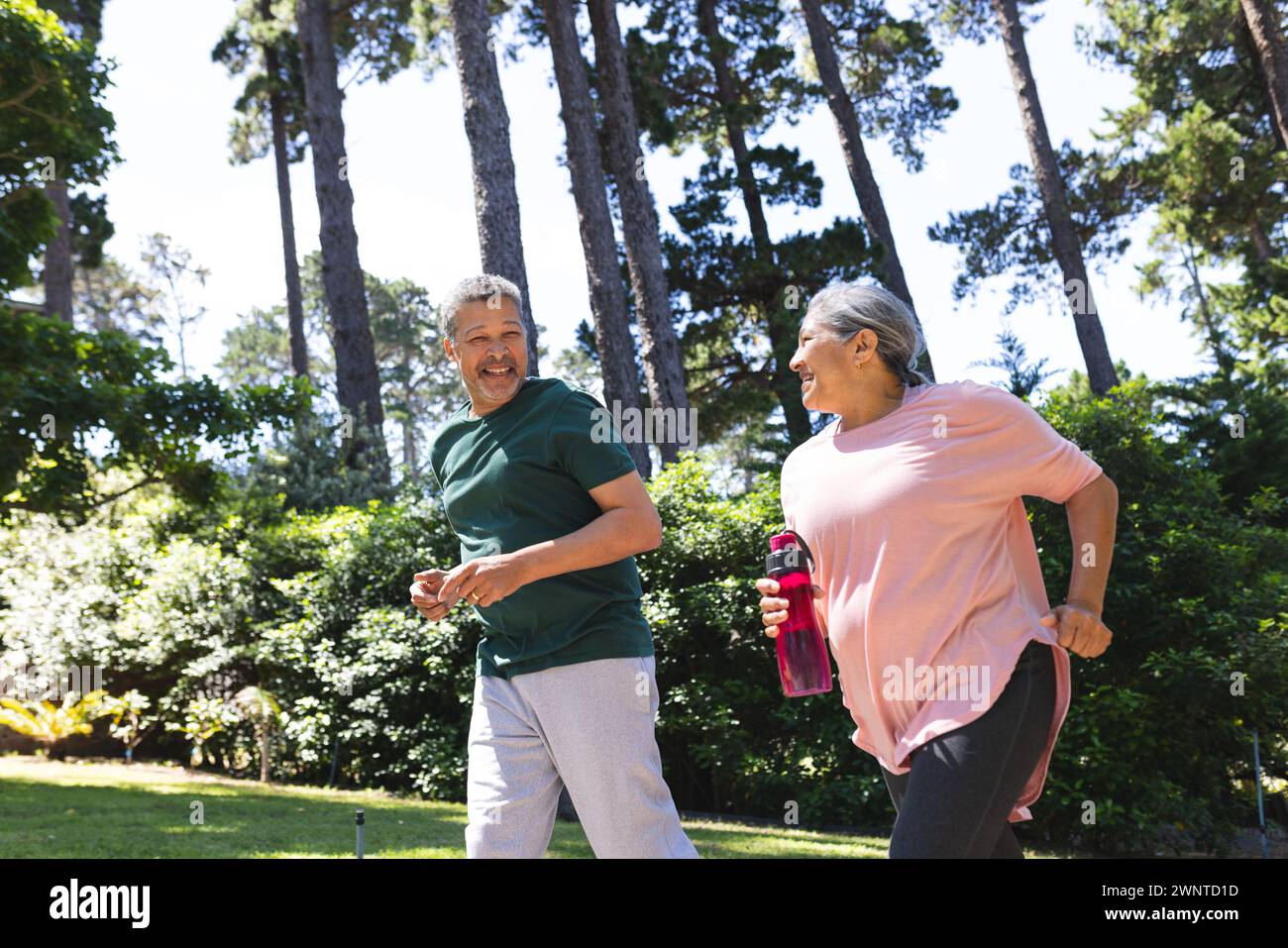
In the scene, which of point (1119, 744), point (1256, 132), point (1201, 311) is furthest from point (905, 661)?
point (1201, 311)

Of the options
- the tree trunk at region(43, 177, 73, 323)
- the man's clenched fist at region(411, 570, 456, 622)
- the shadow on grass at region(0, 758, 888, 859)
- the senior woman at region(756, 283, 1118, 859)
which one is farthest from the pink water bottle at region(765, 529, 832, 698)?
the tree trunk at region(43, 177, 73, 323)

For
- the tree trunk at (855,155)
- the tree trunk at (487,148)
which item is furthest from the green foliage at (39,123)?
the tree trunk at (855,155)

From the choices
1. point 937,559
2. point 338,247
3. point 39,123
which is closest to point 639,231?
point 338,247

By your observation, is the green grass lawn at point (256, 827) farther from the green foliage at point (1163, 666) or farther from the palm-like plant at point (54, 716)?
the palm-like plant at point (54, 716)

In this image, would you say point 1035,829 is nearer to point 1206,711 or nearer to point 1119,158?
point 1206,711

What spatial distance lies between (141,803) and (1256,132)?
A: 20.9 m

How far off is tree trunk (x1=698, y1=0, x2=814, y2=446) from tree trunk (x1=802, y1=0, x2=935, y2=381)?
1541 millimetres

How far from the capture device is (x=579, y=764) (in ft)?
9.56

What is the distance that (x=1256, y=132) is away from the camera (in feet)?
68.4

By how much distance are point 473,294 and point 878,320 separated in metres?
1.11

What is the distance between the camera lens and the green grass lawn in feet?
23.2

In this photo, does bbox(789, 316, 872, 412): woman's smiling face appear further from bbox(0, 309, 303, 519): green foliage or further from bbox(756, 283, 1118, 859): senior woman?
bbox(0, 309, 303, 519): green foliage

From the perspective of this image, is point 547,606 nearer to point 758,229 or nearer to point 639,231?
point 639,231

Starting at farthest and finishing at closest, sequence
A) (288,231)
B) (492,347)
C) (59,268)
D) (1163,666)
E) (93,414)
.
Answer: (288,231), (59,268), (93,414), (1163,666), (492,347)
